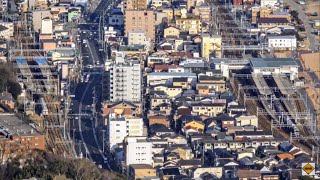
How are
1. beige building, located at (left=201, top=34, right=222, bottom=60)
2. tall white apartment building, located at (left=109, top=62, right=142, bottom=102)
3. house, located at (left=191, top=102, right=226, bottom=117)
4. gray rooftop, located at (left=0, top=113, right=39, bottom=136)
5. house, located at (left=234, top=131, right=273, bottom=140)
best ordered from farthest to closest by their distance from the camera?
beige building, located at (left=201, top=34, right=222, bottom=60)
tall white apartment building, located at (left=109, top=62, right=142, bottom=102)
house, located at (left=191, top=102, right=226, bottom=117)
house, located at (left=234, top=131, right=273, bottom=140)
gray rooftop, located at (left=0, top=113, right=39, bottom=136)

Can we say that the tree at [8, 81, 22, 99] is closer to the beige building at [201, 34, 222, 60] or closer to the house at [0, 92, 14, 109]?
the house at [0, 92, 14, 109]

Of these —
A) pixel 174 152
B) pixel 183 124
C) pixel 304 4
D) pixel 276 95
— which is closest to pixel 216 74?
pixel 276 95

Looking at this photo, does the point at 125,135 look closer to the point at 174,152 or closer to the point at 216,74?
the point at 174,152

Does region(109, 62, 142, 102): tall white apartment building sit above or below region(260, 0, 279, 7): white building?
above

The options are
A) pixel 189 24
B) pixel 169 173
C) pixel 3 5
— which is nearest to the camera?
pixel 169 173

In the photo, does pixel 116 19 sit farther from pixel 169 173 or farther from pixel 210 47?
pixel 169 173

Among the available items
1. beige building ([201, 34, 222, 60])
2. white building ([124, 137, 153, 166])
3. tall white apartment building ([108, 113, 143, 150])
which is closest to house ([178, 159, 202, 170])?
white building ([124, 137, 153, 166])

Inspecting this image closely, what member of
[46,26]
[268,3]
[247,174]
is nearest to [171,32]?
[46,26]
